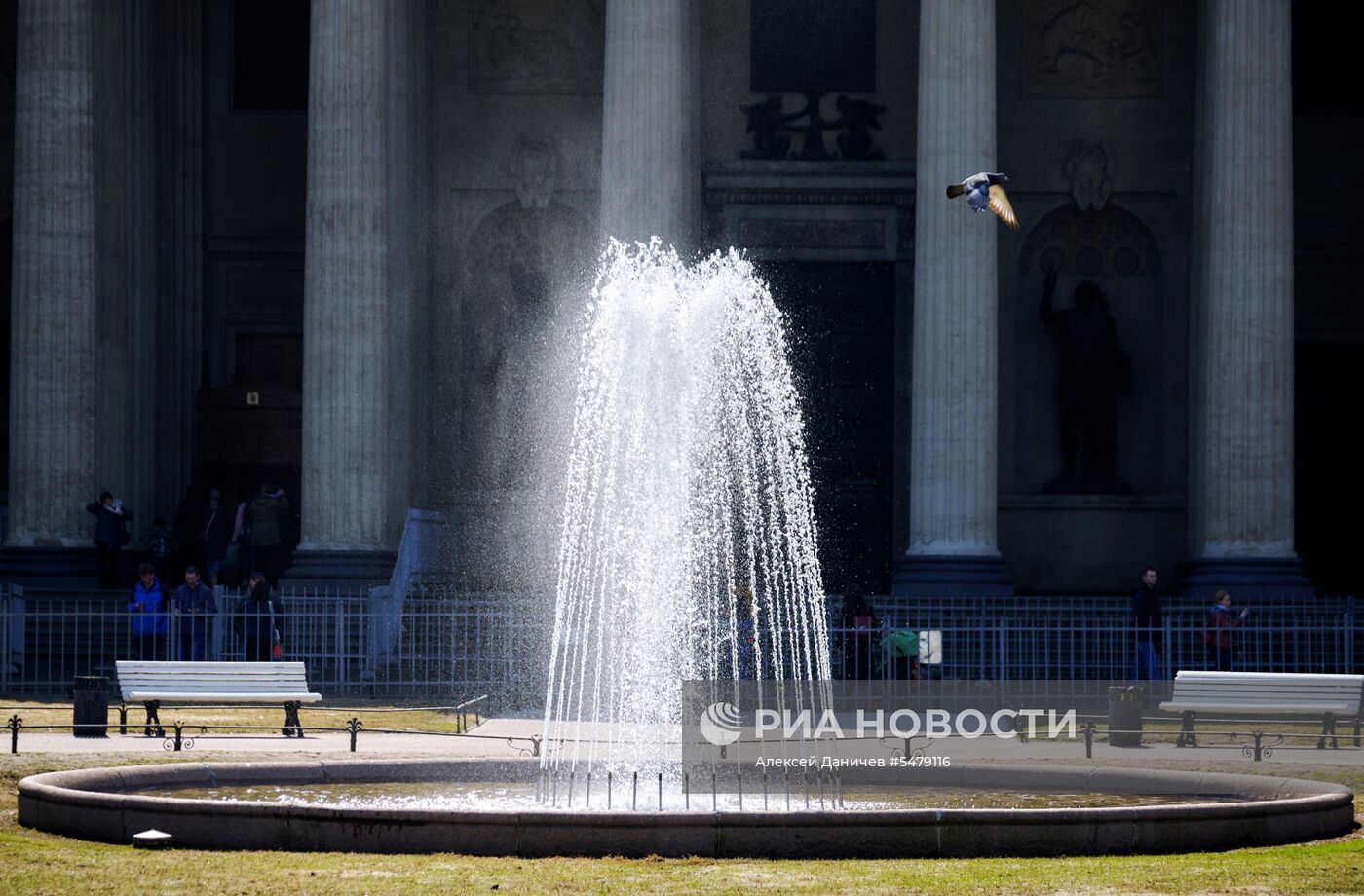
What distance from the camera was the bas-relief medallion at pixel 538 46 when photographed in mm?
41719

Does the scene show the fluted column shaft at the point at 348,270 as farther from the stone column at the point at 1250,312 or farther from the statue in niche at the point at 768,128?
the stone column at the point at 1250,312

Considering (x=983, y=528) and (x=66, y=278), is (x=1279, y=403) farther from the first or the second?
(x=66, y=278)

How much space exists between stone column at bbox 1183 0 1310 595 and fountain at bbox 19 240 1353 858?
699 cm

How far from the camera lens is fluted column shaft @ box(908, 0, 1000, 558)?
118 feet

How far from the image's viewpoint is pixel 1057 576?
41.1 metres

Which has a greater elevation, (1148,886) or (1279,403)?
(1279,403)

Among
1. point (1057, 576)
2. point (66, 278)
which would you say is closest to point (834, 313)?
point (1057, 576)

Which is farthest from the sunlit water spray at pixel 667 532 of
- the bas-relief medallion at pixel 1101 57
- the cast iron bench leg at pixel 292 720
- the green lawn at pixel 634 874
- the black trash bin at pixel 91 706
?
the bas-relief medallion at pixel 1101 57

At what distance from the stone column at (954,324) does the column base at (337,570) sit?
781cm

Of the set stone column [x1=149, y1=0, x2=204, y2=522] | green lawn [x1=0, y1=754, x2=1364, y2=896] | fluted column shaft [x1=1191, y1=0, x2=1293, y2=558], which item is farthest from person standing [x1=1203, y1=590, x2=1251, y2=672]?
stone column [x1=149, y1=0, x2=204, y2=522]

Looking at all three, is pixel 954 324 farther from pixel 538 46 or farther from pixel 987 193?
pixel 538 46

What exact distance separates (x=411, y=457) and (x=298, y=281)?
5447 millimetres

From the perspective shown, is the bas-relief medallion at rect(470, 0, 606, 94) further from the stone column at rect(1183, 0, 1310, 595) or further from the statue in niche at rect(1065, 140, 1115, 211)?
the stone column at rect(1183, 0, 1310, 595)

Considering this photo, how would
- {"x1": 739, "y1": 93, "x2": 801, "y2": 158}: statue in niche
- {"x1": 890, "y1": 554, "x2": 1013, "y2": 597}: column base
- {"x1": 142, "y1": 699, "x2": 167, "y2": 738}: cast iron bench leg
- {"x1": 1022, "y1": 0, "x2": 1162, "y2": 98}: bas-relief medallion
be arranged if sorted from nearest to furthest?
{"x1": 142, "y1": 699, "x2": 167, "y2": 738}: cast iron bench leg → {"x1": 890, "y1": 554, "x2": 1013, "y2": 597}: column base → {"x1": 739, "y1": 93, "x2": 801, "y2": 158}: statue in niche → {"x1": 1022, "y1": 0, "x2": 1162, "y2": 98}: bas-relief medallion
